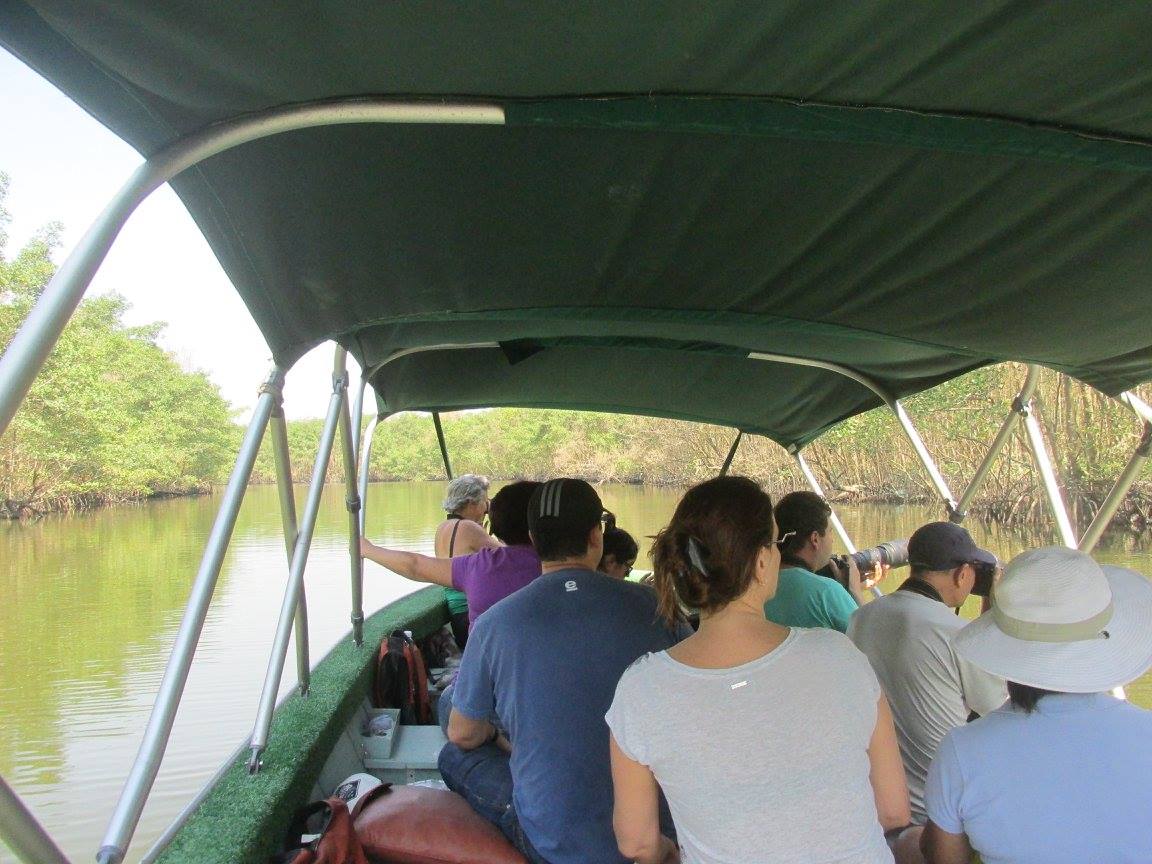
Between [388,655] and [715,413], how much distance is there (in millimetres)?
2475

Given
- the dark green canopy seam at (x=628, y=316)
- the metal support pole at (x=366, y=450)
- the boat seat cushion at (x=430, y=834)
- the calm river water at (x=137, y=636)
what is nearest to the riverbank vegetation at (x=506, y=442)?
the calm river water at (x=137, y=636)

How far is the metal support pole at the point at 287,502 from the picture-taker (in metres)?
2.46

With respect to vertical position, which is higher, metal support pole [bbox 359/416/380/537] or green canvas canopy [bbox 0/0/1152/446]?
green canvas canopy [bbox 0/0/1152/446]

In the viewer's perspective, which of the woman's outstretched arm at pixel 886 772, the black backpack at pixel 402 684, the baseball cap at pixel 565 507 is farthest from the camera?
the black backpack at pixel 402 684

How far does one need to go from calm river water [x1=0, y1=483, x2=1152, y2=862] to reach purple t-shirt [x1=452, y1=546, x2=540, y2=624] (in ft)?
4.89

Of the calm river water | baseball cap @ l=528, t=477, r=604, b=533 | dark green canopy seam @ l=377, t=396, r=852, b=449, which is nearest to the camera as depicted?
baseball cap @ l=528, t=477, r=604, b=533

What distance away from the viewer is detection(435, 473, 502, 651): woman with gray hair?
Result: 3.90 metres

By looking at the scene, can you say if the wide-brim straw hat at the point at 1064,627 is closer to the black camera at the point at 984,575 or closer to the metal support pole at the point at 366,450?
the black camera at the point at 984,575

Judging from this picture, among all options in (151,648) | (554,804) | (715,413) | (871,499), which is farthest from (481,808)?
(871,499)

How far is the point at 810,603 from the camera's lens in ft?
8.57

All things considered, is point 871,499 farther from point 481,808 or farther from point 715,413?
point 481,808

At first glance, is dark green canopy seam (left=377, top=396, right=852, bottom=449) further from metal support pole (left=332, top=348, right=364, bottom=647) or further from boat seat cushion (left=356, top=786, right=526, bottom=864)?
boat seat cushion (left=356, top=786, right=526, bottom=864)

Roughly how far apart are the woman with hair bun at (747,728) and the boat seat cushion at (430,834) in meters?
0.71

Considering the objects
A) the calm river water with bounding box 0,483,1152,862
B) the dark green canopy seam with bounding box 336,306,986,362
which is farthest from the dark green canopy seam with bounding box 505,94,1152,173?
the calm river water with bounding box 0,483,1152,862
